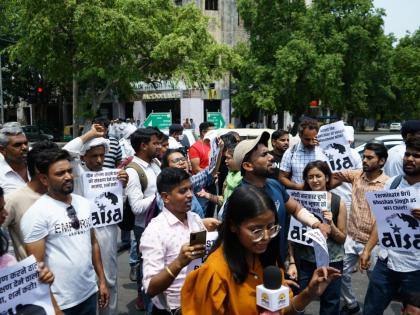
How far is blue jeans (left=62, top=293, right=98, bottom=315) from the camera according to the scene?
3273mm

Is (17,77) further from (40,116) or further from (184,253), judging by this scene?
(184,253)

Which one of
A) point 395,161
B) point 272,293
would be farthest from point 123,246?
point 272,293

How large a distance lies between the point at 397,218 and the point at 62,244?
245 centimetres

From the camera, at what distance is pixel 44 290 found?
2.78 meters

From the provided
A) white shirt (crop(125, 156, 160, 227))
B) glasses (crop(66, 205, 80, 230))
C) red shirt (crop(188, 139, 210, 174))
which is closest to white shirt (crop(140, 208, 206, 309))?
glasses (crop(66, 205, 80, 230))

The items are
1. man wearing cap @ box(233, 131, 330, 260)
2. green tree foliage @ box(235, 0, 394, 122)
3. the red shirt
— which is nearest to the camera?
A: man wearing cap @ box(233, 131, 330, 260)

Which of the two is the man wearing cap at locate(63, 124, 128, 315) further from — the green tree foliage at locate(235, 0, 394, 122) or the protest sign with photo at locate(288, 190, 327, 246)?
the green tree foliage at locate(235, 0, 394, 122)

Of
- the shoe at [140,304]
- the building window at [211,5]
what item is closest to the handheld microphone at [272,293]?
the shoe at [140,304]

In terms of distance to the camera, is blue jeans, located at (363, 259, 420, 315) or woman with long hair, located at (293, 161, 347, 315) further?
woman with long hair, located at (293, 161, 347, 315)

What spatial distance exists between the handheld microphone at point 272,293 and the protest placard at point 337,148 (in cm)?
406

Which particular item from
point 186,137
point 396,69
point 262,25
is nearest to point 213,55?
point 262,25

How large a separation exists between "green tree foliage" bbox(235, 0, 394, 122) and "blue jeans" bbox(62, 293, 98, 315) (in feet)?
78.0

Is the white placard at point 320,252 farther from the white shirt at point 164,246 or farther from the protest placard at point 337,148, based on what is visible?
the protest placard at point 337,148

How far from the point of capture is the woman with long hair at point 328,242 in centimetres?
413
